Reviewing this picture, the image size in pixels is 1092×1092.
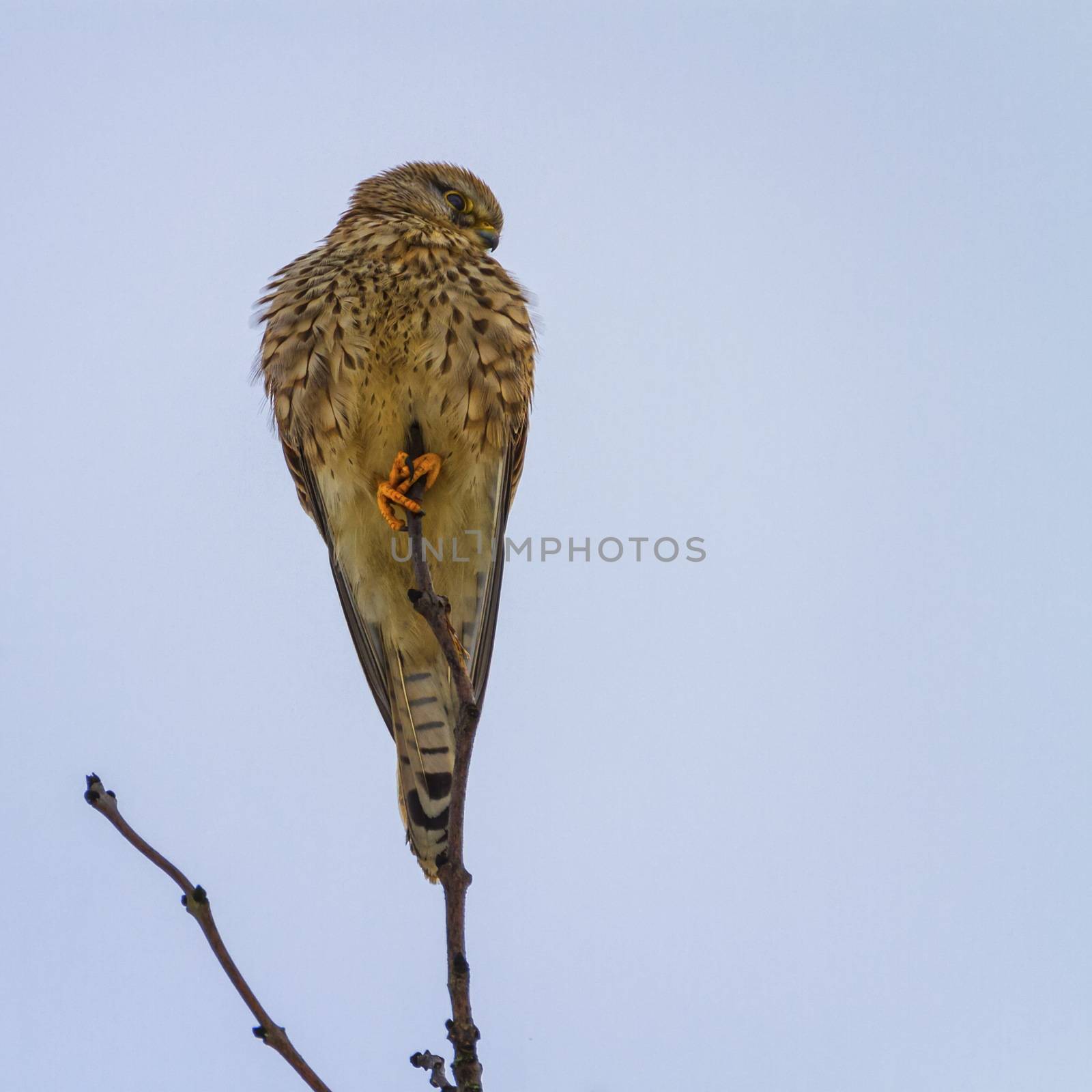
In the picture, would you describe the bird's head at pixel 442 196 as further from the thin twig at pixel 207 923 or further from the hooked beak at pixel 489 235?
the thin twig at pixel 207 923

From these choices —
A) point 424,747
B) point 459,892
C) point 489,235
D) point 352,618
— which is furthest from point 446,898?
point 489,235

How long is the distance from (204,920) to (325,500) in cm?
252

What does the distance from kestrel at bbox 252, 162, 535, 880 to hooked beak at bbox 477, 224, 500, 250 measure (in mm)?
658

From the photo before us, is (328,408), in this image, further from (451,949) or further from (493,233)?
Result: (451,949)

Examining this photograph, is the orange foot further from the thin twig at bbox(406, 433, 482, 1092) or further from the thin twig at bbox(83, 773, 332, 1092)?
the thin twig at bbox(83, 773, 332, 1092)

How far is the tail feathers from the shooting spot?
3.64 metres

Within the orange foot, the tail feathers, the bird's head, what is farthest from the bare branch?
the bird's head

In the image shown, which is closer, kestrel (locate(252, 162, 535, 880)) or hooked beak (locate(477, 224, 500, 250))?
kestrel (locate(252, 162, 535, 880))

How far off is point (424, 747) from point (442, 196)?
2514 millimetres

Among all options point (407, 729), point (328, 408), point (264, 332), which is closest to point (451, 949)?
point (407, 729)

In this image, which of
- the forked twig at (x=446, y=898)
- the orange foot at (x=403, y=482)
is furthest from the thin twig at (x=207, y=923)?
the orange foot at (x=403, y=482)

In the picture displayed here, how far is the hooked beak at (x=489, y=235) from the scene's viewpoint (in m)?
5.16

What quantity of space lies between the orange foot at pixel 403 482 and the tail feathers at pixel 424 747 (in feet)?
2.08

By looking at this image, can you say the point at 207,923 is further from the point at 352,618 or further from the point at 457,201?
the point at 457,201
